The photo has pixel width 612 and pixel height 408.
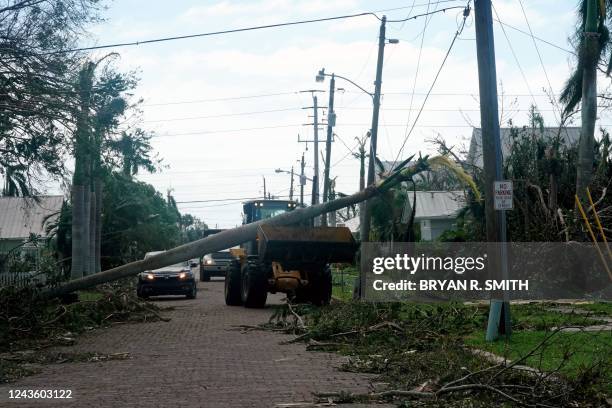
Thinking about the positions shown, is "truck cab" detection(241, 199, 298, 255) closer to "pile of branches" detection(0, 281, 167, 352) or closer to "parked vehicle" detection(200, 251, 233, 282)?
"pile of branches" detection(0, 281, 167, 352)

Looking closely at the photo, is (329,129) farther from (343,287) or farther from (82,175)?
(82,175)

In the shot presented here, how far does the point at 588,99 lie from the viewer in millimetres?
25047

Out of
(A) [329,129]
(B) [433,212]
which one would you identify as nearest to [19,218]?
(A) [329,129]

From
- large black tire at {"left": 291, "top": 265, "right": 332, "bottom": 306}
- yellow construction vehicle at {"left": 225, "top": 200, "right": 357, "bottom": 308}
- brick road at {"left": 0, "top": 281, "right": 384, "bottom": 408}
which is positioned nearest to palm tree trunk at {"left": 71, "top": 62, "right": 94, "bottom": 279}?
brick road at {"left": 0, "top": 281, "right": 384, "bottom": 408}

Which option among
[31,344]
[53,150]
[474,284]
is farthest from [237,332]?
[474,284]

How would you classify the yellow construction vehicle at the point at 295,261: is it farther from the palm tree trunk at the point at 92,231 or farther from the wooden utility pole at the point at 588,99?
the palm tree trunk at the point at 92,231

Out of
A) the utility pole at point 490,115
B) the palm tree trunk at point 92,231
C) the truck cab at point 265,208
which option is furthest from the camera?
the palm tree trunk at point 92,231

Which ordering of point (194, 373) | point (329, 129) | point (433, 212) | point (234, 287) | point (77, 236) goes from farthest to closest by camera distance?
point (433, 212) → point (329, 129) → point (77, 236) → point (234, 287) → point (194, 373)

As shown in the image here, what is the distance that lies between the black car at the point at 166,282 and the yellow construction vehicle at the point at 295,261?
5056mm

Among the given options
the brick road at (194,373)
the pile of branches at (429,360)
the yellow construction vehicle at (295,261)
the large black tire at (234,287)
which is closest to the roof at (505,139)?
the large black tire at (234,287)

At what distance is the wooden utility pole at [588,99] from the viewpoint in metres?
24.4

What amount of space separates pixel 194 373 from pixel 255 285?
12.0 meters

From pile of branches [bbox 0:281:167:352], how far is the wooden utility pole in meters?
13.1

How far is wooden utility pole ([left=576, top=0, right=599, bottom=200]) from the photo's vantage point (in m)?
24.4
